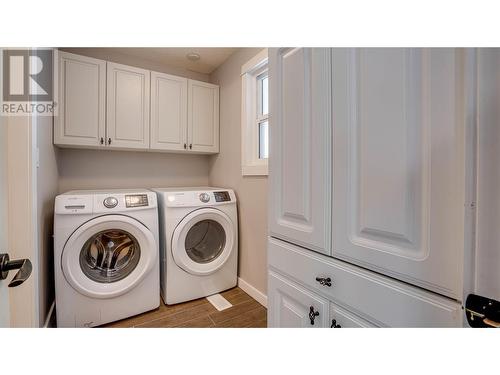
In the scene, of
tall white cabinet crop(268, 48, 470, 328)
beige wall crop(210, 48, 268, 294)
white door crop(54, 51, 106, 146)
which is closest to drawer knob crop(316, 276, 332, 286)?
tall white cabinet crop(268, 48, 470, 328)

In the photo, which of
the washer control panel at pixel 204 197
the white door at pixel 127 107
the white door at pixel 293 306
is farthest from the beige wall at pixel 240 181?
the white door at pixel 293 306

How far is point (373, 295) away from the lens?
1.80 ft

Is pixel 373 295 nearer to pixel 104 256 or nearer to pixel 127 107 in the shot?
pixel 104 256

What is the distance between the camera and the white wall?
34 cm

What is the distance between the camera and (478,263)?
36 centimetres

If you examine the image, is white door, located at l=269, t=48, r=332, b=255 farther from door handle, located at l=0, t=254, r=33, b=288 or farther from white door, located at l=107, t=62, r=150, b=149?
white door, located at l=107, t=62, r=150, b=149

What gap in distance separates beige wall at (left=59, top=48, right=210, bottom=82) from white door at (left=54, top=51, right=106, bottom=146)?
0.57 ft

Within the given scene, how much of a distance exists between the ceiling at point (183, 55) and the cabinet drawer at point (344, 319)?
2154 millimetres

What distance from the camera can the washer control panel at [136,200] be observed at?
5.08 feet

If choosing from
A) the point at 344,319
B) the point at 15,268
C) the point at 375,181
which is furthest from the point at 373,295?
the point at 15,268

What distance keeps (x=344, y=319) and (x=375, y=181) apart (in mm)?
405

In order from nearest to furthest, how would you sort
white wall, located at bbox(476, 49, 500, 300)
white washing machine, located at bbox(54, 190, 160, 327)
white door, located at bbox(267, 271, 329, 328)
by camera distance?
1. white wall, located at bbox(476, 49, 500, 300)
2. white door, located at bbox(267, 271, 329, 328)
3. white washing machine, located at bbox(54, 190, 160, 327)
